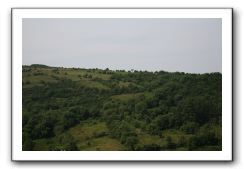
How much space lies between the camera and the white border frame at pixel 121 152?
818cm

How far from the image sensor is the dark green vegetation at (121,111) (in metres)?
8.19

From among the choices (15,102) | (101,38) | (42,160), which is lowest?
(42,160)

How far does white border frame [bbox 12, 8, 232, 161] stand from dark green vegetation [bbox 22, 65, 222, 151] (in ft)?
0.16

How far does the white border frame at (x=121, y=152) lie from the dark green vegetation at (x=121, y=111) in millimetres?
49

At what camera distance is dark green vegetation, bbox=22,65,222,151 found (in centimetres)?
819

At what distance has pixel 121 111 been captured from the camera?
826cm

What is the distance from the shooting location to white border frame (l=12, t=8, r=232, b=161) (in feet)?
26.8

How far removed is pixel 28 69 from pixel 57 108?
43 cm

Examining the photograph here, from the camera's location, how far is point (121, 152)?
8.19 meters

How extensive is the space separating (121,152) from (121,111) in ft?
1.19

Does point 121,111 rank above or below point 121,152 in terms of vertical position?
above

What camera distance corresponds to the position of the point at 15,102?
8.22 meters

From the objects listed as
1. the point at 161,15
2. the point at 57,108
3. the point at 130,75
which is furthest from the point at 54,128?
the point at 161,15

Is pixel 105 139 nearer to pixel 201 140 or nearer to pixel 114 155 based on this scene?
pixel 114 155
